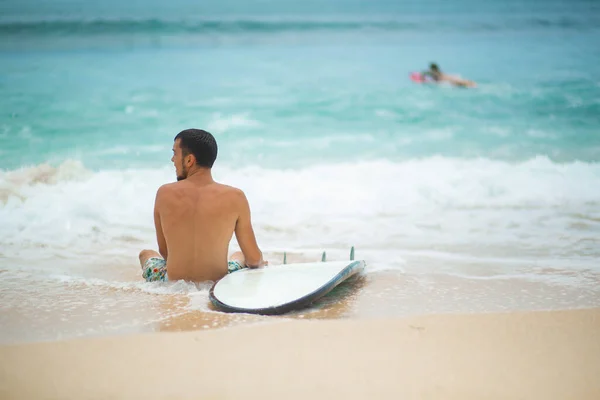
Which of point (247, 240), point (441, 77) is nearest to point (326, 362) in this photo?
point (247, 240)

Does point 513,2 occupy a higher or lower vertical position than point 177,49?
higher

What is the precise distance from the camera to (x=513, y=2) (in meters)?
9.20

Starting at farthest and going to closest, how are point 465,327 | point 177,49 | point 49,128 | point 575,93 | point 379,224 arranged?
point 177,49
point 575,93
point 49,128
point 379,224
point 465,327

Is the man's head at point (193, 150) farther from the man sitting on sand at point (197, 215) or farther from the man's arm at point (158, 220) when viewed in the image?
the man's arm at point (158, 220)

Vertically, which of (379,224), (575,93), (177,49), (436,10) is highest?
(436,10)

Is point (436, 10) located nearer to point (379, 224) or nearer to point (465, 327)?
point (379, 224)

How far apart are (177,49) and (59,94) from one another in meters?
1.89

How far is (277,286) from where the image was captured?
2424 mm

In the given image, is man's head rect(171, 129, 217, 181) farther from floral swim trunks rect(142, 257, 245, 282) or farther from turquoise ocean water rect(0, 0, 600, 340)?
turquoise ocean water rect(0, 0, 600, 340)

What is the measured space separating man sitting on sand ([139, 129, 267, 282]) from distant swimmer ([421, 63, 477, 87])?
5.76 meters

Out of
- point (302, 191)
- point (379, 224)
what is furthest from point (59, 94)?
point (379, 224)

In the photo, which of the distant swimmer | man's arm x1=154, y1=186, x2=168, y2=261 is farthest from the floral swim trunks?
the distant swimmer

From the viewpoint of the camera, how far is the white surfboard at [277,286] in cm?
229

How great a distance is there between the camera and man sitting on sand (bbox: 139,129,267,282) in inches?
100
